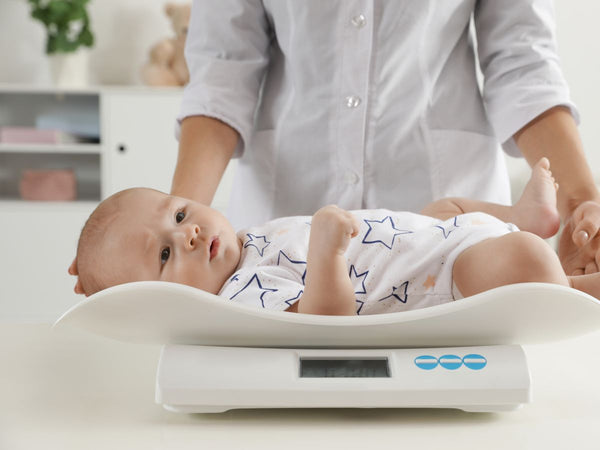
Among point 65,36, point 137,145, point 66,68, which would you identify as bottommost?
point 137,145

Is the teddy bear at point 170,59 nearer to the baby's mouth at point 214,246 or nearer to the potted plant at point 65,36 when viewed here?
the potted plant at point 65,36

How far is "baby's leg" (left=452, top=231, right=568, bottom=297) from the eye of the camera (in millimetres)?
724

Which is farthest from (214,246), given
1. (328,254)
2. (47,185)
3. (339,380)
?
(47,185)

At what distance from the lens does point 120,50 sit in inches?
134

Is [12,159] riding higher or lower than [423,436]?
lower

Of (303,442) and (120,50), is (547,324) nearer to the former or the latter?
(303,442)

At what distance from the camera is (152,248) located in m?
0.92

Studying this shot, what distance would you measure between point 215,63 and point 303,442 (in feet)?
2.78

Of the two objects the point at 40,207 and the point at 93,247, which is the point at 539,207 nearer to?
the point at 93,247

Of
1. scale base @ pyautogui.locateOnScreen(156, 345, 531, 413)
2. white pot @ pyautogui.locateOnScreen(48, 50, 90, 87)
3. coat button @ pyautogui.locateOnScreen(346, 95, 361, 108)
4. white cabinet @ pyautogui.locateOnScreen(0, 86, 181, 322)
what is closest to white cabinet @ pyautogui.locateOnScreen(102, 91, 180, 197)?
white cabinet @ pyautogui.locateOnScreen(0, 86, 181, 322)

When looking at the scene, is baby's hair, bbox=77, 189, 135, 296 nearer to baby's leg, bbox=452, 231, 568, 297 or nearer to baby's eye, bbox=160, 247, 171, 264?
baby's eye, bbox=160, 247, 171, 264

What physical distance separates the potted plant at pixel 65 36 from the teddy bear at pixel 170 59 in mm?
288

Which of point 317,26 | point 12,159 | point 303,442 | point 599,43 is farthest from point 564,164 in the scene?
point 12,159

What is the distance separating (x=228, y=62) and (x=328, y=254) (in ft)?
2.16
